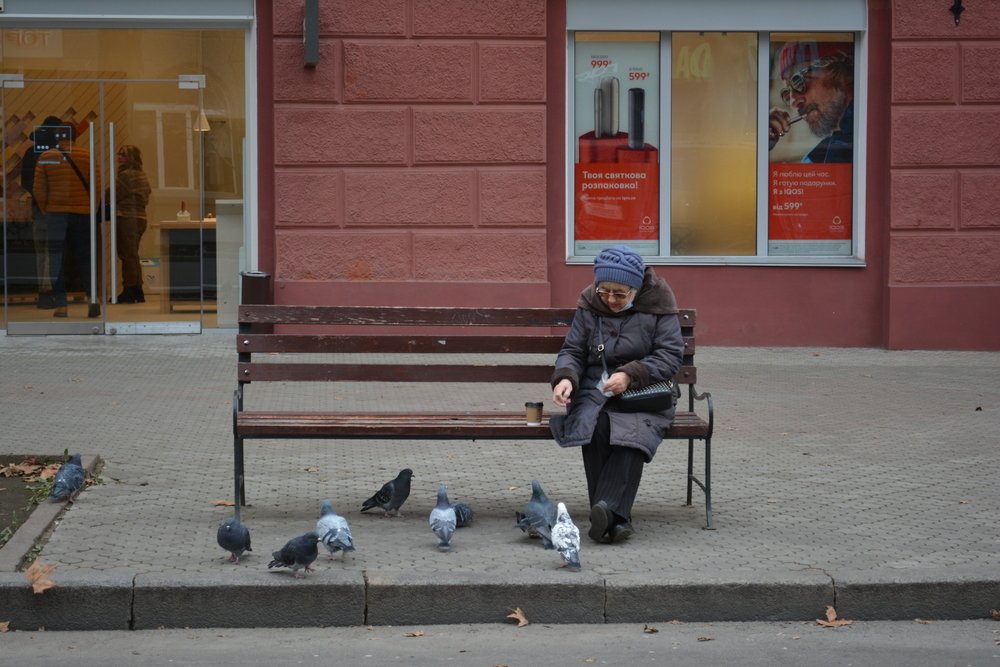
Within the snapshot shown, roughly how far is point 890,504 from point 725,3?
806cm

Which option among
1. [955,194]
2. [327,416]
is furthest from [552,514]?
[955,194]

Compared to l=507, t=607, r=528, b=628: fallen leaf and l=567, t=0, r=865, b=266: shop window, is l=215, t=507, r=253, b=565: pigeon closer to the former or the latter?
l=507, t=607, r=528, b=628: fallen leaf

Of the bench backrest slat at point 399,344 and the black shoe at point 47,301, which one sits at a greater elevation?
the bench backrest slat at point 399,344

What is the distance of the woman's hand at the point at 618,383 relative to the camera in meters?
6.49

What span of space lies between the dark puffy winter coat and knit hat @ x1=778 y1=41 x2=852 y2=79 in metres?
8.11

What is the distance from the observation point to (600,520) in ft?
20.5

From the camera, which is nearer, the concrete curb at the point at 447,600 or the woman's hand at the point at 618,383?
the concrete curb at the point at 447,600

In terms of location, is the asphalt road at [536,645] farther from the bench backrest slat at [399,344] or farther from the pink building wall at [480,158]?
the pink building wall at [480,158]

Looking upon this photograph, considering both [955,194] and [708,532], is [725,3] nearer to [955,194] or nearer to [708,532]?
[955,194]

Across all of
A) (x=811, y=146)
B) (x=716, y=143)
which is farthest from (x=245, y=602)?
(x=811, y=146)

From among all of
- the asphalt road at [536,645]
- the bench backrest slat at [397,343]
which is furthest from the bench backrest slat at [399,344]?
the asphalt road at [536,645]

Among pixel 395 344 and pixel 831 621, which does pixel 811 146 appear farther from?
pixel 831 621

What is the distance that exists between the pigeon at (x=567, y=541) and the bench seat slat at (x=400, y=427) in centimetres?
91

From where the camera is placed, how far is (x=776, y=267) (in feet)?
46.2
